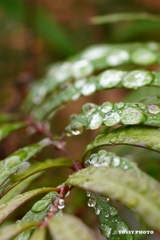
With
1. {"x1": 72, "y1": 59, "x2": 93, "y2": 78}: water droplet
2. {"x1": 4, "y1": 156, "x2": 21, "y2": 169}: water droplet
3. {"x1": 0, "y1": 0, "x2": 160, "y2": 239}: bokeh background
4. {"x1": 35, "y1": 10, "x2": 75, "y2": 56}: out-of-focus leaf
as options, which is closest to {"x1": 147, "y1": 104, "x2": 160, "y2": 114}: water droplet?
{"x1": 4, "y1": 156, "x2": 21, "y2": 169}: water droplet

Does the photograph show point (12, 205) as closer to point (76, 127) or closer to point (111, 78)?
point (76, 127)

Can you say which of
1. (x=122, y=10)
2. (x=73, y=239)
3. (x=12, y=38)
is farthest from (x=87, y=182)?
(x=122, y=10)

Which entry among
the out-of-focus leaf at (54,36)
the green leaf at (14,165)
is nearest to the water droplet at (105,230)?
the green leaf at (14,165)

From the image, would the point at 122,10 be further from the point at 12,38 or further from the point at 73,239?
the point at 73,239

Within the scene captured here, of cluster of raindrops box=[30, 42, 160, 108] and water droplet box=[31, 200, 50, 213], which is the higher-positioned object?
cluster of raindrops box=[30, 42, 160, 108]

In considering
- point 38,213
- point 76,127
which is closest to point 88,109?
point 76,127

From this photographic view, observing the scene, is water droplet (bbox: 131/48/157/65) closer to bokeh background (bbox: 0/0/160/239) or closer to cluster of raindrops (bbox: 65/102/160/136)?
cluster of raindrops (bbox: 65/102/160/136)
